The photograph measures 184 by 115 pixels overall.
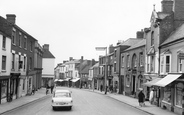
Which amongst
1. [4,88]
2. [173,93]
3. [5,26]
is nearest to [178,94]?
[173,93]

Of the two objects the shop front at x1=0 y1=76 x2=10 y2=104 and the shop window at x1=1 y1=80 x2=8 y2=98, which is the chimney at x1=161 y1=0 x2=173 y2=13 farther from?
the shop window at x1=1 y1=80 x2=8 y2=98

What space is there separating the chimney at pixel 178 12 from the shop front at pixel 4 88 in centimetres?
1883

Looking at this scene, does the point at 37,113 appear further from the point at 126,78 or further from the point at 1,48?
the point at 126,78

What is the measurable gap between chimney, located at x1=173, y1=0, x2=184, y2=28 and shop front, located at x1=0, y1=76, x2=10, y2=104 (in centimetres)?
1883

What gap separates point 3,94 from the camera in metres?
25.6

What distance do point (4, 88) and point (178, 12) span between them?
20.2 m

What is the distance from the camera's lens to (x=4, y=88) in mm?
25969

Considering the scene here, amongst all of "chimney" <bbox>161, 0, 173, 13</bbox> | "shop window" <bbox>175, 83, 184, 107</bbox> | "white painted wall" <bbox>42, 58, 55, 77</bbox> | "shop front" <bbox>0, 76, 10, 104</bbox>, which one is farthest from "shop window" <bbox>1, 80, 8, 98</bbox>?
"white painted wall" <bbox>42, 58, 55, 77</bbox>

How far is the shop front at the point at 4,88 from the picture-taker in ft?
81.2

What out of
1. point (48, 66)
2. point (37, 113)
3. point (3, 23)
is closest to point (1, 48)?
point (3, 23)

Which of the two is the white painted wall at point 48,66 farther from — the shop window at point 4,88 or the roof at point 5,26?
the shop window at point 4,88

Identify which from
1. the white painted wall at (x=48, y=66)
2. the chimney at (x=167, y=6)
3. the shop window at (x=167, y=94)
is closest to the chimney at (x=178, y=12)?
the chimney at (x=167, y=6)

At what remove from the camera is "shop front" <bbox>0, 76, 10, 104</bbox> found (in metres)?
24.8

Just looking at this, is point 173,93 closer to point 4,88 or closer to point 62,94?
point 62,94
